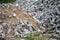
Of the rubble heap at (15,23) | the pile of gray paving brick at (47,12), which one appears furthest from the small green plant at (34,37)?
the pile of gray paving brick at (47,12)

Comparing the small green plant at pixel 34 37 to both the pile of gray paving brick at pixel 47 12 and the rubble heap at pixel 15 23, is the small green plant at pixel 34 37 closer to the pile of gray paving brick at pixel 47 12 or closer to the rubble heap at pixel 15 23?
the rubble heap at pixel 15 23

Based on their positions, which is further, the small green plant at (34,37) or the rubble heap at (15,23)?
the rubble heap at (15,23)

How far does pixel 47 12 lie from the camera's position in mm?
7297

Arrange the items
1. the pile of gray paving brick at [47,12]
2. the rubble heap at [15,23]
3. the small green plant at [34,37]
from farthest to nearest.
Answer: the pile of gray paving brick at [47,12] → the rubble heap at [15,23] → the small green plant at [34,37]

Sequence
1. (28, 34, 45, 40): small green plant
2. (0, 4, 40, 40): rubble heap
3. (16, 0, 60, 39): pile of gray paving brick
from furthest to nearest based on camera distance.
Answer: (16, 0, 60, 39): pile of gray paving brick < (0, 4, 40, 40): rubble heap < (28, 34, 45, 40): small green plant

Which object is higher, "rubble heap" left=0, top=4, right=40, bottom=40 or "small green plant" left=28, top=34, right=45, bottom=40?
"rubble heap" left=0, top=4, right=40, bottom=40

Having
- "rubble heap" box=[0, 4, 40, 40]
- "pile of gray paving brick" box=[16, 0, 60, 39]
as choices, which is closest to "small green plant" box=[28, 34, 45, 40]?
"rubble heap" box=[0, 4, 40, 40]

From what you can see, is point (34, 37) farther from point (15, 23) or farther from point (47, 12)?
point (47, 12)

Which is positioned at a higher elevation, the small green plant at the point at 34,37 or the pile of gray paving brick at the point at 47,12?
the pile of gray paving brick at the point at 47,12

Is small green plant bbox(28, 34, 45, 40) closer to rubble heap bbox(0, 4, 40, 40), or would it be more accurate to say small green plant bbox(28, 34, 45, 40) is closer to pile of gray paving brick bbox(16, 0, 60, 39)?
rubble heap bbox(0, 4, 40, 40)

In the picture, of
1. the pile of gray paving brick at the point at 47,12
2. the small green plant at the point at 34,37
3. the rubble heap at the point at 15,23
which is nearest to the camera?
the small green plant at the point at 34,37

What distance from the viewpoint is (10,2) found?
7.70 m

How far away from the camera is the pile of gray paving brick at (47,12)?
6758 mm

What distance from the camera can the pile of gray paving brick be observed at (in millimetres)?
6758
